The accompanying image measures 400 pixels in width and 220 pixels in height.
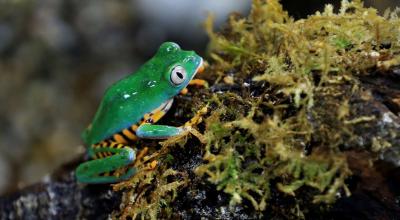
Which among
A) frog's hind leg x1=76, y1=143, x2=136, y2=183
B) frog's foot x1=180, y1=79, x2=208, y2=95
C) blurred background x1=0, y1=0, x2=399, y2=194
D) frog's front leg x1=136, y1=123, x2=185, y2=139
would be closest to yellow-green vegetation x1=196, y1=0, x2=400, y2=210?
frog's front leg x1=136, y1=123, x2=185, y2=139

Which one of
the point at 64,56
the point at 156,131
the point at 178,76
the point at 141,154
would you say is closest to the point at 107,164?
the point at 141,154

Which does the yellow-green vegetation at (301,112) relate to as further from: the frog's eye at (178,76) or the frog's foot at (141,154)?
the frog's foot at (141,154)

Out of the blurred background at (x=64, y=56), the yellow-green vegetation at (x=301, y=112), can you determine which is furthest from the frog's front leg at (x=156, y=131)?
the blurred background at (x=64, y=56)

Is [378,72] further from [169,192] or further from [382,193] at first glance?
[169,192]

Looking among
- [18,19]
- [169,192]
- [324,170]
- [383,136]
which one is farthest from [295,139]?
[18,19]

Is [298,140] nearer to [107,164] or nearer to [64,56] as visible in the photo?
[107,164]

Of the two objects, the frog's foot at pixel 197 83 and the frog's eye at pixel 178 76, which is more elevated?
the frog's eye at pixel 178 76
